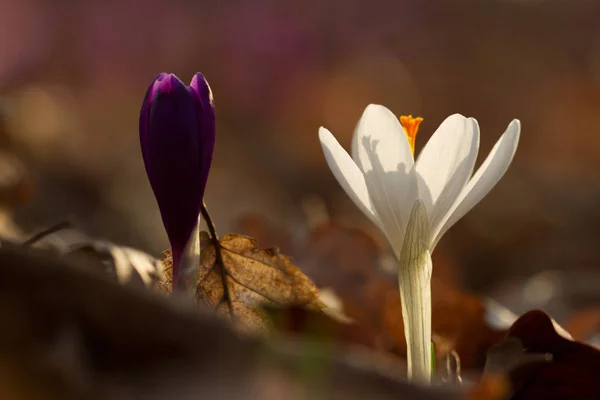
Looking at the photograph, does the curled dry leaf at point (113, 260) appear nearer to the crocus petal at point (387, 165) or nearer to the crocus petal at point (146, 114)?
the crocus petal at point (146, 114)

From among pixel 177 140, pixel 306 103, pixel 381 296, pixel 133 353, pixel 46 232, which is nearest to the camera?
pixel 133 353

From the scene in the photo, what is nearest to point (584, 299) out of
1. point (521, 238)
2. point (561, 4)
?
point (521, 238)

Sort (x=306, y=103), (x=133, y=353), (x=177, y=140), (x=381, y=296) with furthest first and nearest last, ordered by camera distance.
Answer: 1. (x=306, y=103)
2. (x=381, y=296)
3. (x=177, y=140)
4. (x=133, y=353)

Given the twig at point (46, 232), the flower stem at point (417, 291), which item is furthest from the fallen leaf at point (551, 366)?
the twig at point (46, 232)

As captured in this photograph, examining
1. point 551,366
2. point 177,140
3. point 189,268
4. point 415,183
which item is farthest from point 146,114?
point 551,366

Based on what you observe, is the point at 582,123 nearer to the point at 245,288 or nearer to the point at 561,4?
Result: the point at 561,4

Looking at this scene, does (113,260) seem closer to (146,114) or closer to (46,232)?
(46,232)
